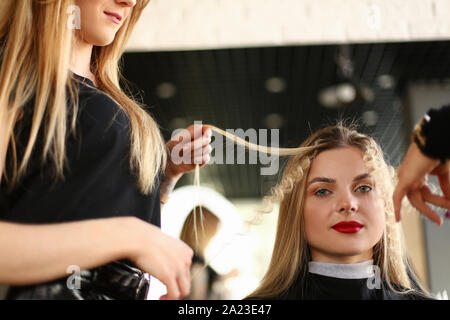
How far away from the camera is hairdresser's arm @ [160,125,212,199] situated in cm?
103

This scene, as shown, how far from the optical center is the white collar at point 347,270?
1.06 m

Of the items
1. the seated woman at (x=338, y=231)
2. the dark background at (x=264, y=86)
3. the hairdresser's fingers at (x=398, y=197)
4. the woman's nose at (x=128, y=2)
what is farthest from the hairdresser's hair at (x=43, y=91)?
the hairdresser's fingers at (x=398, y=197)

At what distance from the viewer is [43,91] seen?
877mm

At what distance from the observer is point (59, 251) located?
782mm

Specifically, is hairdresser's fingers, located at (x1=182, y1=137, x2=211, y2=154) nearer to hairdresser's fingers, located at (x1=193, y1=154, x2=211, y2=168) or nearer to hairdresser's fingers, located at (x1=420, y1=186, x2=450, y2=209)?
hairdresser's fingers, located at (x1=193, y1=154, x2=211, y2=168)

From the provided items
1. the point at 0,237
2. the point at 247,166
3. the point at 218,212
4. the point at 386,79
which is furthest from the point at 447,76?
the point at 0,237

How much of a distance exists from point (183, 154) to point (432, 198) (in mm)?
550

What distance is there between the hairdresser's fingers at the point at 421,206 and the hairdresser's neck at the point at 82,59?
740 mm

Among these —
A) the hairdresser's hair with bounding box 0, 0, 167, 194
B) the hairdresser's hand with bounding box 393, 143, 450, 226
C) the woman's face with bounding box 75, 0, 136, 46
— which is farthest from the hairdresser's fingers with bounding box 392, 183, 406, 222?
the woman's face with bounding box 75, 0, 136, 46

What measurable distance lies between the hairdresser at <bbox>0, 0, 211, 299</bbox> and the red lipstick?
1.20 ft

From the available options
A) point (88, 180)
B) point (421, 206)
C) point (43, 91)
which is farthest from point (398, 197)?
point (43, 91)

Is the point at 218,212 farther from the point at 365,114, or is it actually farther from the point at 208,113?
the point at 365,114

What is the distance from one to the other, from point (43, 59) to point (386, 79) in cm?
86

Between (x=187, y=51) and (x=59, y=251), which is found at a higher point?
(x=187, y=51)
